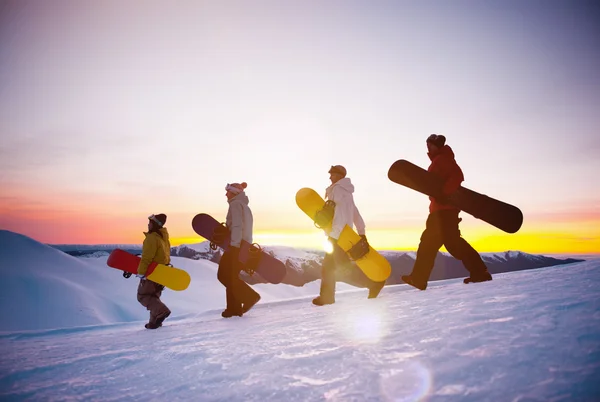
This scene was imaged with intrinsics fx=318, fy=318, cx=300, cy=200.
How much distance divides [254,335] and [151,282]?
321cm

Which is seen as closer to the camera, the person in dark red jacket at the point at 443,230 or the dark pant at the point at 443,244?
the person in dark red jacket at the point at 443,230

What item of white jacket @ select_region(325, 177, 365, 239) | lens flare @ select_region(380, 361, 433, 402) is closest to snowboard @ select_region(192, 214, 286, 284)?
white jacket @ select_region(325, 177, 365, 239)

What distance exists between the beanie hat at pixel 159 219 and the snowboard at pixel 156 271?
0.71m

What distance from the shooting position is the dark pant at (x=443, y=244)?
4785 mm

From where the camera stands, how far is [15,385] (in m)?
2.40

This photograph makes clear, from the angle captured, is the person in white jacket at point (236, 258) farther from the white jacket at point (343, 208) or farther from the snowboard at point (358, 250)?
the white jacket at point (343, 208)

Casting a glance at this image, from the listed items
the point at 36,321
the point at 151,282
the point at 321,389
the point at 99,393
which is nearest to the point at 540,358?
the point at 321,389

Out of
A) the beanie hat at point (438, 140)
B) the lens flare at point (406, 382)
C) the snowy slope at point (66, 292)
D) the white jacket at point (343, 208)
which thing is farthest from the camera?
the snowy slope at point (66, 292)

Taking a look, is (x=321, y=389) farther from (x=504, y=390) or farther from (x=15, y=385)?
(x=15, y=385)

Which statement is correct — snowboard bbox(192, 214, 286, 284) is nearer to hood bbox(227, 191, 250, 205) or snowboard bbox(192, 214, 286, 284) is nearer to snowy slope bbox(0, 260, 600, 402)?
hood bbox(227, 191, 250, 205)

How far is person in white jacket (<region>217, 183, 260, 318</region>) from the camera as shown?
5453mm

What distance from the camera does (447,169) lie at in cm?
465

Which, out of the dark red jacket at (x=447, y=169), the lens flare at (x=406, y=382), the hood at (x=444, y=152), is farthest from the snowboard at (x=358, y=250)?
the lens flare at (x=406, y=382)

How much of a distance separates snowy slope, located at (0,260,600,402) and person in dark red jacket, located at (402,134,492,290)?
168 centimetres
